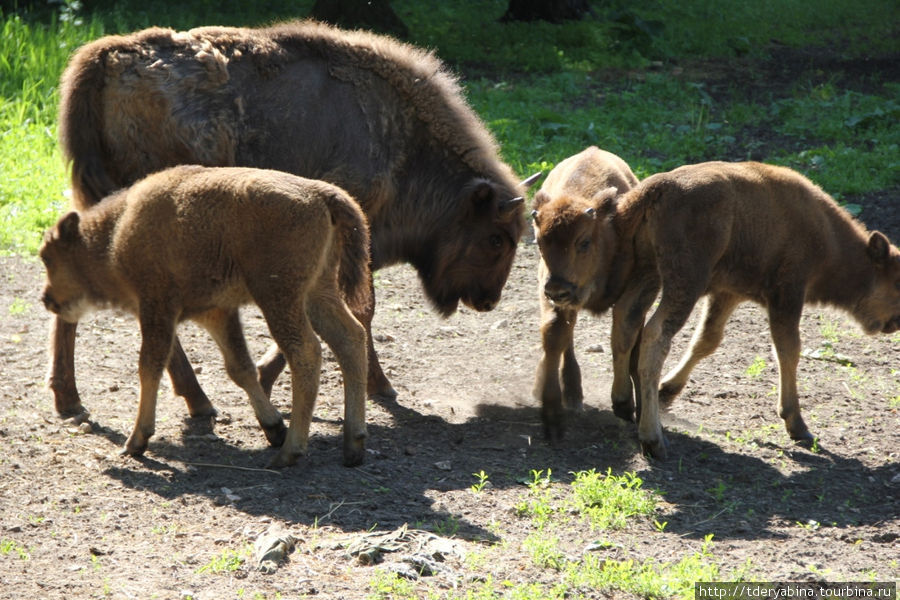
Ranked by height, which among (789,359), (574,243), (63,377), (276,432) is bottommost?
(276,432)

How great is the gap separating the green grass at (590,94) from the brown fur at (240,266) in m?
3.65

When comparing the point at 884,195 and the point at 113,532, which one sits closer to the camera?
the point at 113,532

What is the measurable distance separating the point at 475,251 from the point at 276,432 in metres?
1.90

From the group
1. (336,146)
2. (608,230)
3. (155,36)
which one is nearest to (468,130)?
(336,146)

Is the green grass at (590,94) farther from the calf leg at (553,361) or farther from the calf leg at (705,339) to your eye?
the calf leg at (553,361)

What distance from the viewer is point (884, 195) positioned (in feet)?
35.7

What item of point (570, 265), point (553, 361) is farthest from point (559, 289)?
point (553, 361)

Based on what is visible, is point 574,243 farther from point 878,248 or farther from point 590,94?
point 590,94

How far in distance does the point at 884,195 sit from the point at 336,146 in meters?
6.39

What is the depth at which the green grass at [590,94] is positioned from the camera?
1112 centimetres

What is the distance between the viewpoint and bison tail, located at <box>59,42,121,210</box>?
6.28m

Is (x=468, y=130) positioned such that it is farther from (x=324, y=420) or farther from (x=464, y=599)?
(x=464, y=599)

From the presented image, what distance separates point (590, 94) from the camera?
14492mm

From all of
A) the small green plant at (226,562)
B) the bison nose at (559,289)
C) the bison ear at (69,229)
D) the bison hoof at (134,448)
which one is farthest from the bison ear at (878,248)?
the bison ear at (69,229)
